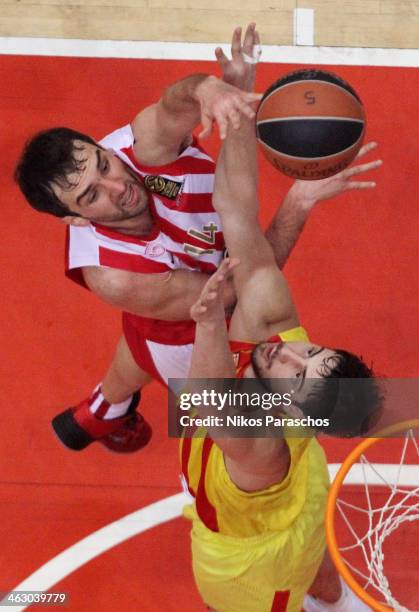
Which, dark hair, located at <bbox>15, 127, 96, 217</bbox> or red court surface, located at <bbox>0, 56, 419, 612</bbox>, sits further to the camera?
red court surface, located at <bbox>0, 56, 419, 612</bbox>

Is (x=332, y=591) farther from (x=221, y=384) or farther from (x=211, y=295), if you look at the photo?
(x=211, y=295)

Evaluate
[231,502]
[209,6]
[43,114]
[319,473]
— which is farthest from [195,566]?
[209,6]

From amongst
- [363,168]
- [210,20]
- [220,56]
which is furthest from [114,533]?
[210,20]

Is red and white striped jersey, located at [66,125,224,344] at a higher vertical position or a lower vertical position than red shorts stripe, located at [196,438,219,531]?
higher

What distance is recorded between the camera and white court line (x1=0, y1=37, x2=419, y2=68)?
490 centimetres

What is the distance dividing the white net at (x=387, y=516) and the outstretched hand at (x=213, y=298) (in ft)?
4.34

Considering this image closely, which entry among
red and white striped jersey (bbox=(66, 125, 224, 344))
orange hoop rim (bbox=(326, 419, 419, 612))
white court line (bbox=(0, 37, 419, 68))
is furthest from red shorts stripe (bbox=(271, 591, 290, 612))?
white court line (bbox=(0, 37, 419, 68))

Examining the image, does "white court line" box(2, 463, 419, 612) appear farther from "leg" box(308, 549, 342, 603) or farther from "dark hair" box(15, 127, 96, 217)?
"dark hair" box(15, 127, 96, 217)

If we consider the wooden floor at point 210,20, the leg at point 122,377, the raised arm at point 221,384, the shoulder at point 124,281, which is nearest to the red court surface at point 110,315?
Result: the wooden floor at point 210,20

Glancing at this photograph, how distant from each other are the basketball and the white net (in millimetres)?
1331

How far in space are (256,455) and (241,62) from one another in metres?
1.47

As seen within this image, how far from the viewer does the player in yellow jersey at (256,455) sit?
3.03 m

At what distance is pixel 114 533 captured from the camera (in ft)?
13.8

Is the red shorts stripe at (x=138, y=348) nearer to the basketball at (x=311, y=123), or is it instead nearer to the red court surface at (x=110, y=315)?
the red court surface at (x=110, y=315)
